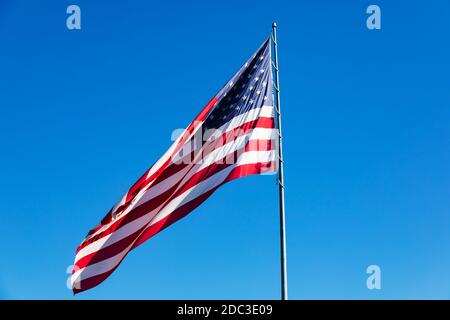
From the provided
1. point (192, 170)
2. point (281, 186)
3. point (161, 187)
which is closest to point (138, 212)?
point (161, 187)

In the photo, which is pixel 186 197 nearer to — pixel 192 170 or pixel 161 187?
pixel 192 170

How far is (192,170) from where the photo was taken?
18391mm

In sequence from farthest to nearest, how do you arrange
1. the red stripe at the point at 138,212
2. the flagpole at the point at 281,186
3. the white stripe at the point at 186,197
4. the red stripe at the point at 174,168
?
1. the red stripe at the point at 174,168
2. the red stripe at the point at 138,212
3. the white stripe at the point at 186,197
4. the flagpole at the point at 281,186

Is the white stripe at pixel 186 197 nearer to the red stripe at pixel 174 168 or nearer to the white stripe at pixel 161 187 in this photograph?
the white stripe at pixel 161 187

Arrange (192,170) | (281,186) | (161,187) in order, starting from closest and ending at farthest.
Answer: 1. (281,186)
2. (192,170)
3. (161,187)

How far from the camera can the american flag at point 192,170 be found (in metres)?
17.9

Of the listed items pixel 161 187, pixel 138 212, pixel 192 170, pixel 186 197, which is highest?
pixel 192 170

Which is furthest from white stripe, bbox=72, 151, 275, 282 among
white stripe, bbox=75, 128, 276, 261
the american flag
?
white stripe, bbox=75, 128, 276, 261

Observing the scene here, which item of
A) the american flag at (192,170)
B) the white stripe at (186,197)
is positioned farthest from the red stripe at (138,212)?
the white stripe at (186,197)

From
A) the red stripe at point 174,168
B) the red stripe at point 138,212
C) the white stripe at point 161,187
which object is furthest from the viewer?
the red stripe at point 174,168
